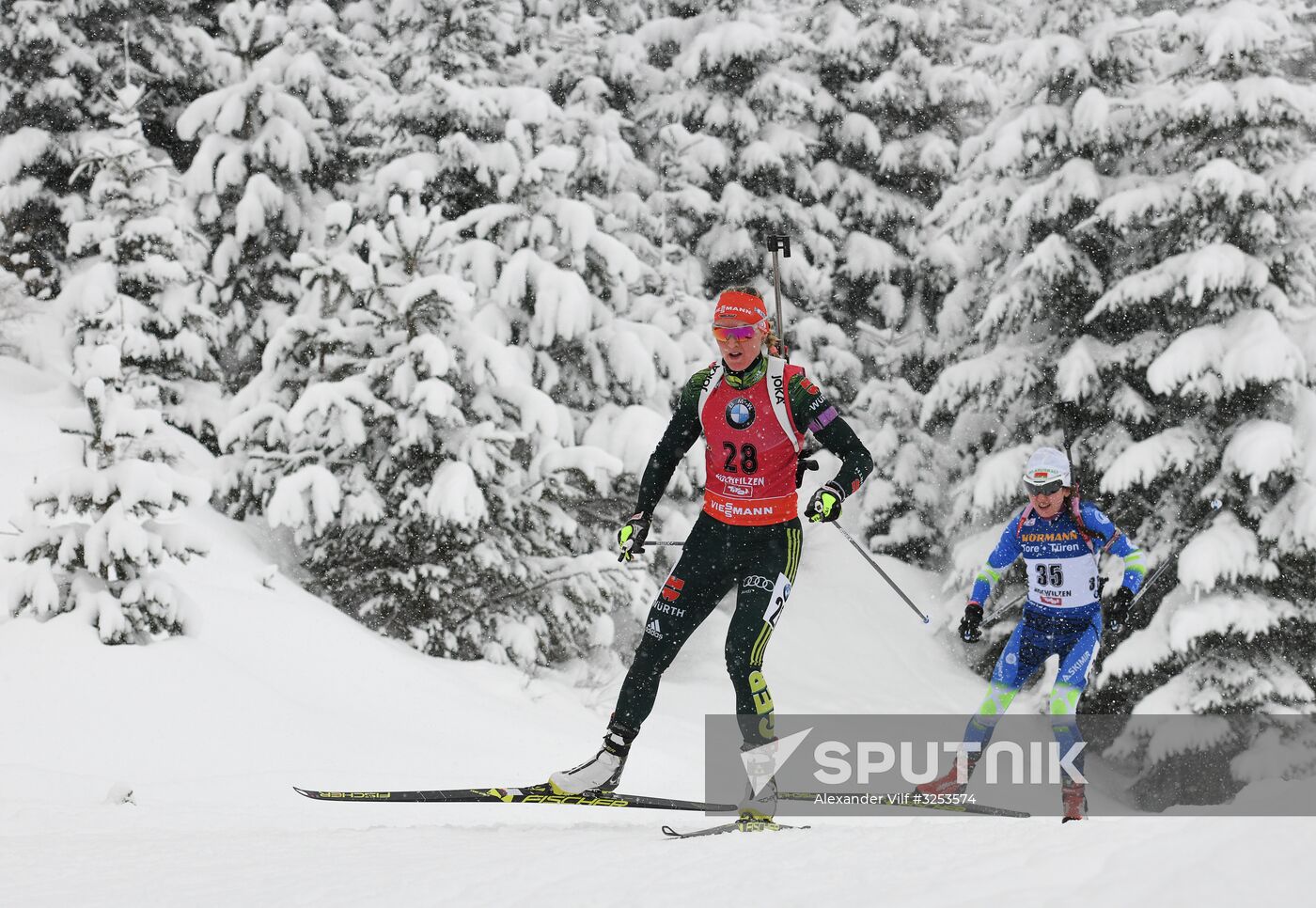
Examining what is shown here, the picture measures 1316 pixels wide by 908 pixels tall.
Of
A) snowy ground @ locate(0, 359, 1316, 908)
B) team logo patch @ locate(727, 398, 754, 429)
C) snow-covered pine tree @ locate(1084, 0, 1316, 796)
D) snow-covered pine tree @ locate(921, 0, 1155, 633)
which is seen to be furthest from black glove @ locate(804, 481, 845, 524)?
snow-covered pine tree @ locate(921, 0, 1155, 633)

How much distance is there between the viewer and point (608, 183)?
51.4 ft

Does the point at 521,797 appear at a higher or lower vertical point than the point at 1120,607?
lower

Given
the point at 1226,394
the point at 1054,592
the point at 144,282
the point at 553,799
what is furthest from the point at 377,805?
the point at 1226,394

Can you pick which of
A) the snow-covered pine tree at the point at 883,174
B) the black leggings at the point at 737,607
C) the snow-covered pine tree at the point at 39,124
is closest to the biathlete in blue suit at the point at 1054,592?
the black leggings at the point at 737,607

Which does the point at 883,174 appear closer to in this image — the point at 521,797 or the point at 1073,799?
the point at 1073,799

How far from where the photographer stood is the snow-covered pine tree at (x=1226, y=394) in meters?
12.5

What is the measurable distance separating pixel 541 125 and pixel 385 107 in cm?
216

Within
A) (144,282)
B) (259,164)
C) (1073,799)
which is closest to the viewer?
(1073,799)

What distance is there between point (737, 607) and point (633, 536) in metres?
0.70

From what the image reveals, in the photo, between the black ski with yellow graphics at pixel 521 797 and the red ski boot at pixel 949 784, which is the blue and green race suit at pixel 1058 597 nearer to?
the red ski boot at pixel 949 784

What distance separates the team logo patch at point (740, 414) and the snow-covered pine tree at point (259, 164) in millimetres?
11985

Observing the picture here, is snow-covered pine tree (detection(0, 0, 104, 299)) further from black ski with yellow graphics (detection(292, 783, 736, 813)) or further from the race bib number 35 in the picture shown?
the race bib number 35

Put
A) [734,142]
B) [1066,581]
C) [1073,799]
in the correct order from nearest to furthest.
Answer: [1073,799], [1066,581], [734,142]

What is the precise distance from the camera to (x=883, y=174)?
20859mm
